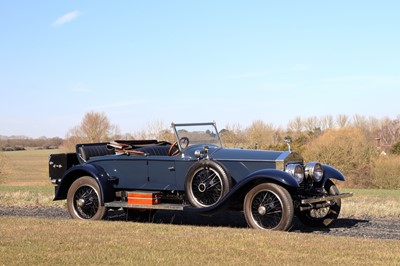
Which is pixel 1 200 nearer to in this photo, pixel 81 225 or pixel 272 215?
pixel 81 225

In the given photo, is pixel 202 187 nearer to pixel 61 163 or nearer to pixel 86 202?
pixel 86 202

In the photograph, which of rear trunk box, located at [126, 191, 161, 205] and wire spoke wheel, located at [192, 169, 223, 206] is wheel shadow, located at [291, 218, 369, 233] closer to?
wire spoke wheel, located at [192, 169, 223, 206]

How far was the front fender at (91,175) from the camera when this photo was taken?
32.8 feet

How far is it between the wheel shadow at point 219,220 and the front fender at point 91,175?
3.24ft

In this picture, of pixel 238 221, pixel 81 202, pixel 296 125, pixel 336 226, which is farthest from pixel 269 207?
pixel 296 125

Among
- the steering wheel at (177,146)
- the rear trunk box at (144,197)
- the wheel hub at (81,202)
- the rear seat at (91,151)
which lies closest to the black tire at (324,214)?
the steering wheel at (177,146)

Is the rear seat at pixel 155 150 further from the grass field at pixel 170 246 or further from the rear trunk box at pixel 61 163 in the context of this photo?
the grass field at pixel 170 246

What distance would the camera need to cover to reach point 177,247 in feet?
22.4

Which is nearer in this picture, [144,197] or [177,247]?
[177,247]

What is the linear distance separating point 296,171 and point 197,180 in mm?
1499

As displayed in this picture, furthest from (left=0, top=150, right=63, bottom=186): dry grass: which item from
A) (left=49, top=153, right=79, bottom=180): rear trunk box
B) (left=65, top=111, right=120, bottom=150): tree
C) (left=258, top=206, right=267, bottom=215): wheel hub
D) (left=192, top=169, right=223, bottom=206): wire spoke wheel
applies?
(left=258, top=206, right=267, bottom=215): wheel hub

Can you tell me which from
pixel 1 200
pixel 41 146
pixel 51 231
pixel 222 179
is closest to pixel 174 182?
pixel 222 179

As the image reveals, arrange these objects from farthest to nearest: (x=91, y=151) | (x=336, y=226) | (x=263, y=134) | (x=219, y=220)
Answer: (x=263, y=134) → (x=91, y=151) → (x=219, y=220) → (x=336, y=226)

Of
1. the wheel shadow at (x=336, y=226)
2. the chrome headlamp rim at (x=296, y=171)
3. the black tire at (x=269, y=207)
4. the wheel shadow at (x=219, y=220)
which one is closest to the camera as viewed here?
the black tire at (x=269, y=207)
